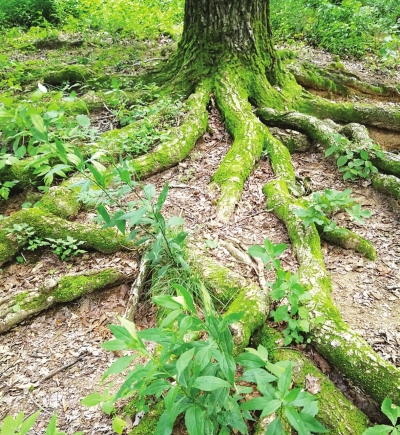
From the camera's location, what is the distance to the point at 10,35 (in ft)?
30.5

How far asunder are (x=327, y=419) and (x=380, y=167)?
127 inches

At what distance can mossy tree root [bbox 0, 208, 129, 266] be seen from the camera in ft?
11.2

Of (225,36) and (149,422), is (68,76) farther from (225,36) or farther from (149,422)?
(149,422)

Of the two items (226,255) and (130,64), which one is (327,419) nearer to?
(226,255)

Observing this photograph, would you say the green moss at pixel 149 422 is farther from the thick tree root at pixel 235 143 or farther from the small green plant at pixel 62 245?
the thick tree root at pixel 235 143

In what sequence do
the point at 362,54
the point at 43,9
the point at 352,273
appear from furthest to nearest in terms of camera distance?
the point at 43,9
the point at 362,54
the point at 352,273

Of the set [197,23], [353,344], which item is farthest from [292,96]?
[353,344]

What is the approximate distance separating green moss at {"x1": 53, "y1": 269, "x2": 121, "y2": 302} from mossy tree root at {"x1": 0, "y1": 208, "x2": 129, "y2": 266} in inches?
13.9

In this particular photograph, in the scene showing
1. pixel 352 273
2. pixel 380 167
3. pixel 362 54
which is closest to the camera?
pixel 352 273

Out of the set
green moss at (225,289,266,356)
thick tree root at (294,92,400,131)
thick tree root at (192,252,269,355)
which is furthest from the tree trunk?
Answer: green moss at (225,289,266,356)

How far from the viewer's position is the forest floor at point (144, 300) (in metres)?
2.56

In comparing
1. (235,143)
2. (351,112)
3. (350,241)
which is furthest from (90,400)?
(351,112)

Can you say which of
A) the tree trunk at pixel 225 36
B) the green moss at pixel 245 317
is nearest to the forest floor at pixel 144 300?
the green moss at pixel 245 317

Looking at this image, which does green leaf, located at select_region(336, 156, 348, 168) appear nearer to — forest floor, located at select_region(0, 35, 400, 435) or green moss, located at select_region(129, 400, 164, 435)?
forest floor, located at select_region(0, 35, 400, 435)
